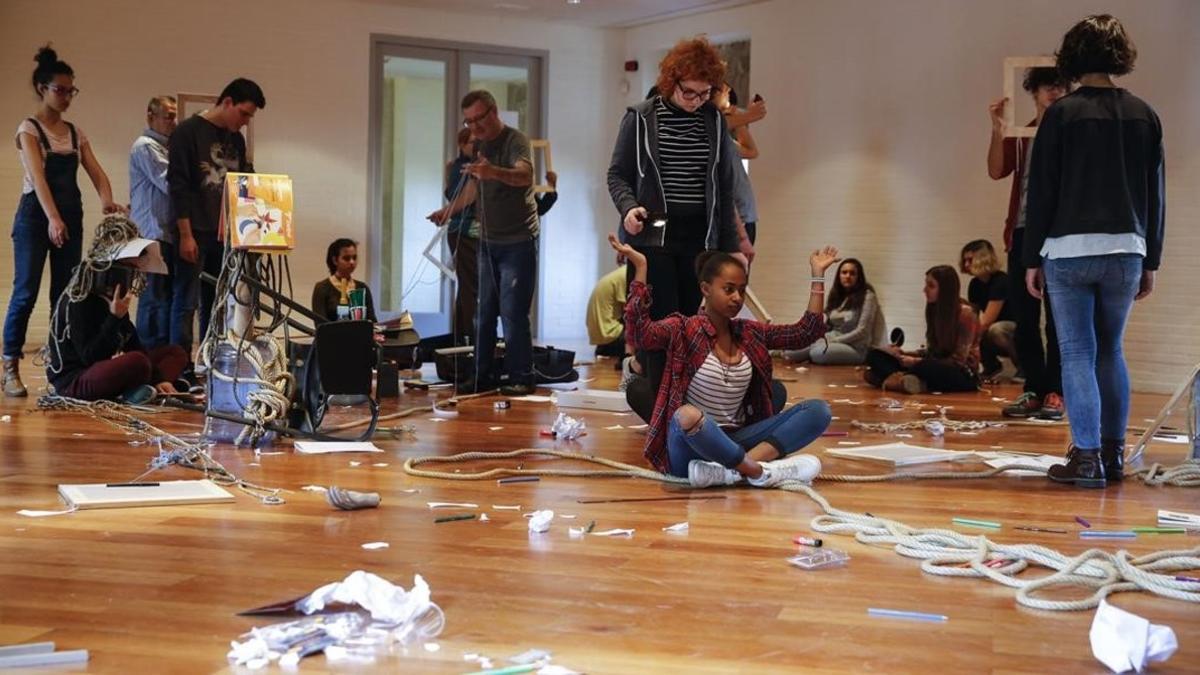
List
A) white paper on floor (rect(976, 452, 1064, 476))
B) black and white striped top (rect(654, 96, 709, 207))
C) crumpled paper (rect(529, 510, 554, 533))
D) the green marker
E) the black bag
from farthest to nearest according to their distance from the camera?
the black bag, black and white striped top (rect(654, 96, 709, 207)), white paper on floor (rect(976, 452, 1064, 476)), the green marker, crumpled paper (rect(529, 510, 554, 533))

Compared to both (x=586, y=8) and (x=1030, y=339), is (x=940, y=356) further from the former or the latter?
(x=586, y=8)

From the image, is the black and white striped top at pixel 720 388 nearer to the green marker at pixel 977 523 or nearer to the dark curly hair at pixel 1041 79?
the green marker at pixel 977 523

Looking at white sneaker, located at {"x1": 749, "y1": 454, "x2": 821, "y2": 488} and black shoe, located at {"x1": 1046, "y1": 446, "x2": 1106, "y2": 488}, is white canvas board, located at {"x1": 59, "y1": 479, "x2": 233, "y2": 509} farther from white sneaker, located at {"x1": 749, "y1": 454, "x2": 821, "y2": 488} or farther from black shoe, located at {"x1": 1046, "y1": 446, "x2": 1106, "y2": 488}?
black shoe, located at {"x1": 1046, "y1": 446, "x2": 1106, "y2": 488}

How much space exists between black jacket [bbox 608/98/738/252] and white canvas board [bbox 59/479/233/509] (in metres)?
1.86

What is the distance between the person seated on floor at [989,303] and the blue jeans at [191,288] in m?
4.63

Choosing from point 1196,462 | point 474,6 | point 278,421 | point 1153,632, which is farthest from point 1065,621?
point 474,6

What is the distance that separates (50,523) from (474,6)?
27.2ft

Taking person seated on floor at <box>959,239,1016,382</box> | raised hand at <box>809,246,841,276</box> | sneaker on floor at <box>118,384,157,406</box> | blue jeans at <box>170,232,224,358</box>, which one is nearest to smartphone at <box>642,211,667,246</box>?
raised hand at <box>809,246,841,276</box>

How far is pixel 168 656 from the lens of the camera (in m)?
2.23

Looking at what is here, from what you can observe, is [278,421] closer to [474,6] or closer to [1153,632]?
[1153,632]

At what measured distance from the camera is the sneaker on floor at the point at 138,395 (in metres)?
6.03

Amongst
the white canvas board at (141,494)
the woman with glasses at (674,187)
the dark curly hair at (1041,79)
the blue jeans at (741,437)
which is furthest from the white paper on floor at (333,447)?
the dark curly hair at (1041,79)

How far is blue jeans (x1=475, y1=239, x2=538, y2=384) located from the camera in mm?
6773

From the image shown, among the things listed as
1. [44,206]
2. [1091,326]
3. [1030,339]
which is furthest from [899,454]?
[44,206]
